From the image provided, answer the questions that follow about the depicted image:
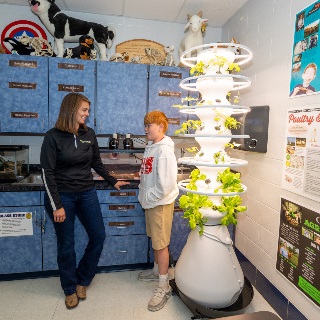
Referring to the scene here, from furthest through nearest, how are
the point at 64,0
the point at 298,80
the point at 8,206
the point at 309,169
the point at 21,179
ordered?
the point at 64,0 < the point at 21,179 < the point at 8,206 < the point at 298,80 < the point at 309,169

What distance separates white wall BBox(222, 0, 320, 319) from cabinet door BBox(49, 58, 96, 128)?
1.57 meters

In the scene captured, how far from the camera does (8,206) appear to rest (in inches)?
92.5

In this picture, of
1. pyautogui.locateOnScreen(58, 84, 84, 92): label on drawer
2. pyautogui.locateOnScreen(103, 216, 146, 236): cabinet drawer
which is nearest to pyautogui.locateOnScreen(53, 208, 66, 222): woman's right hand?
pyautogui.locateOnScreen(103, 216, 146, 236): cabinet drawer

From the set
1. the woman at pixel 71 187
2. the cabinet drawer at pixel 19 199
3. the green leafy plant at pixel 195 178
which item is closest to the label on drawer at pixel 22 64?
the woman at pixel 71 187

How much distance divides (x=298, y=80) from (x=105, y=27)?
2.02 metres

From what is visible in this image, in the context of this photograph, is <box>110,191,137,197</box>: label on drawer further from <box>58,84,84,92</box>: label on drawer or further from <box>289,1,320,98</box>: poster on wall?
<box>289,1,320,98</box>: poster on wall

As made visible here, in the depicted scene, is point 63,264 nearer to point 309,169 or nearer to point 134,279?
point 134,279

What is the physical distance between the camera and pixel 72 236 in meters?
2.03

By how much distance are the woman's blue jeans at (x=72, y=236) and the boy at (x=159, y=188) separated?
1.31 feet

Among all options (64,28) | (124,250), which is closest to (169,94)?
(64,28)

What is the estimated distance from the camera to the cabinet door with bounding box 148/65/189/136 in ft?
9.36

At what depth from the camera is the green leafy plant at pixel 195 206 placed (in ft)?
6.26

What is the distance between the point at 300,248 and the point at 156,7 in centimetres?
259

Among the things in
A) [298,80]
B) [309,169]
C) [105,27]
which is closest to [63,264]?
[309,169]
